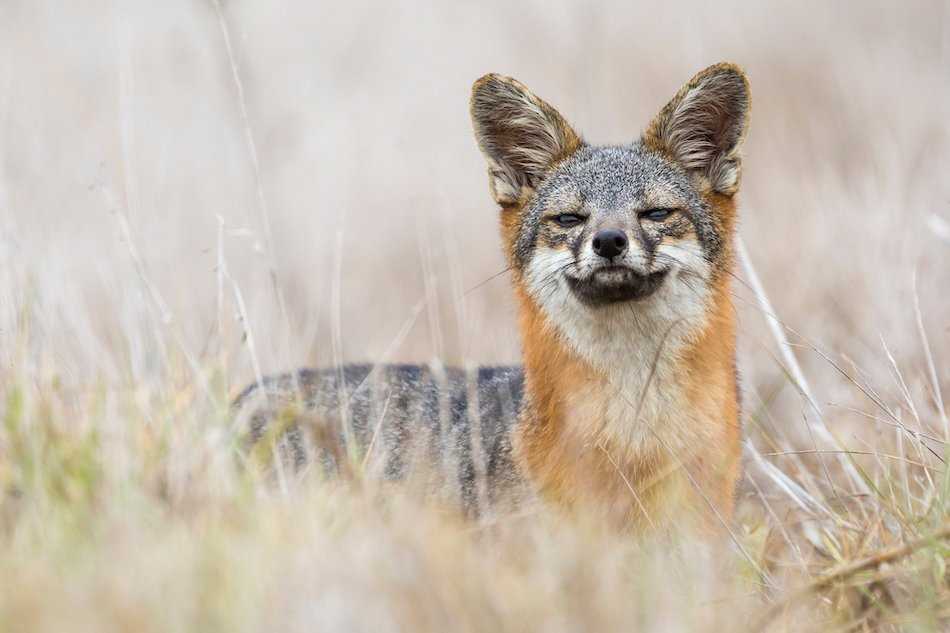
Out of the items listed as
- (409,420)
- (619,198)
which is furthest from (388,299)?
(619,198)

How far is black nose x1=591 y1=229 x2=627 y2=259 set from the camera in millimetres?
4281

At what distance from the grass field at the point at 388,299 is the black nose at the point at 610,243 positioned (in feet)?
3.11

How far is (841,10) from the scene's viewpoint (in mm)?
11695

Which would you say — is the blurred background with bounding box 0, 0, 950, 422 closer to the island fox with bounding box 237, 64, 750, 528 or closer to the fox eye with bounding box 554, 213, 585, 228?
the island fox with bounding box 237, 64, 750, 528

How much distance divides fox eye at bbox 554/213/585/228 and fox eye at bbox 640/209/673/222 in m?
0.24

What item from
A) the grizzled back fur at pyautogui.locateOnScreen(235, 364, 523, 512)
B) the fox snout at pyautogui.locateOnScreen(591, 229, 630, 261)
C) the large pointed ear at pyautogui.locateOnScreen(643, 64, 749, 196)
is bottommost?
the grizzled back fur at pyautogui.locateOnScreen(235, 364, 523, 512)

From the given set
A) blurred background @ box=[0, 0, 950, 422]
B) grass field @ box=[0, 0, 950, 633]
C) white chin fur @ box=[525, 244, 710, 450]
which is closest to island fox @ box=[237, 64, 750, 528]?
white chin fur @ box=[525, 244, 710, 450]

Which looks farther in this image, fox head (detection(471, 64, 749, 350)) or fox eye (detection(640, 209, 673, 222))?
fox eye (detection(640, 209, 673, 222))

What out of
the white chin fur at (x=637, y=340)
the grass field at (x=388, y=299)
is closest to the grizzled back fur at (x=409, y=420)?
the grass field at (x=388, y=299)

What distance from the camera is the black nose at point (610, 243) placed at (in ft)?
14.0

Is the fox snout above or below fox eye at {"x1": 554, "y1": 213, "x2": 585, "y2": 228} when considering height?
below

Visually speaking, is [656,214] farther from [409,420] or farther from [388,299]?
[388,299]

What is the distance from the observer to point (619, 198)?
4652mm

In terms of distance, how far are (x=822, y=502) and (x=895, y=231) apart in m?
3.36
